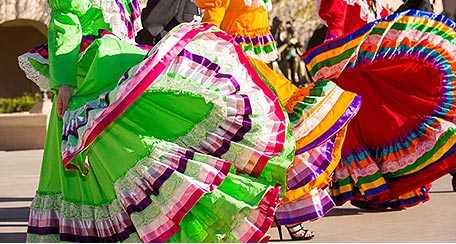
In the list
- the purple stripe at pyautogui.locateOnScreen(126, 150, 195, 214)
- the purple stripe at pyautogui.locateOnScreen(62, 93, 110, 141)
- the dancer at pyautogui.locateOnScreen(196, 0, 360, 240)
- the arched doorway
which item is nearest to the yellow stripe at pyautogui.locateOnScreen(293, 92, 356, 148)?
the dancer at pyautogui.locateOnScreen(196, 0, 360, 240)

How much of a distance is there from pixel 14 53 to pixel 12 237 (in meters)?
19.6

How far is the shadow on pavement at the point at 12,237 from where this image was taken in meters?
5.33

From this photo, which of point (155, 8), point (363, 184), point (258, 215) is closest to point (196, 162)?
point (258, 215)

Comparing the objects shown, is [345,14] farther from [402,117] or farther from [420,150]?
[420,150]

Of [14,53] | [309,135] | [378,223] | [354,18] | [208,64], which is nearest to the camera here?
[208,64]

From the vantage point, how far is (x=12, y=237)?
5.51 metres

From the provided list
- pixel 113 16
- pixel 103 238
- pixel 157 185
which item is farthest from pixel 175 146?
pixel 113 16

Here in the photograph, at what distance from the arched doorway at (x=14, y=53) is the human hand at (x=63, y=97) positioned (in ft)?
66.5

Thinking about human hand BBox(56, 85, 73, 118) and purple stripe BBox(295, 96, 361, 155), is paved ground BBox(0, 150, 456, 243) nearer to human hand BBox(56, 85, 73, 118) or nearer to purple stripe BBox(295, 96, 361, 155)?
purple stripe BBox(295, 96, 361, 155)

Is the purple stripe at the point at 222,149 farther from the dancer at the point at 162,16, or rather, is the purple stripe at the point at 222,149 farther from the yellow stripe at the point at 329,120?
the dancer at the point at 162,16

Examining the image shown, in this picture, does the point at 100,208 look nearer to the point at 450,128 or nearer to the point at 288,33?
the point at 450,128

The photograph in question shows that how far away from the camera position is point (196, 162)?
388 cm

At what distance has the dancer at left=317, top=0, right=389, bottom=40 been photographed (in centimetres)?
588

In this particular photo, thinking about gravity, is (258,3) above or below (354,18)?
above
